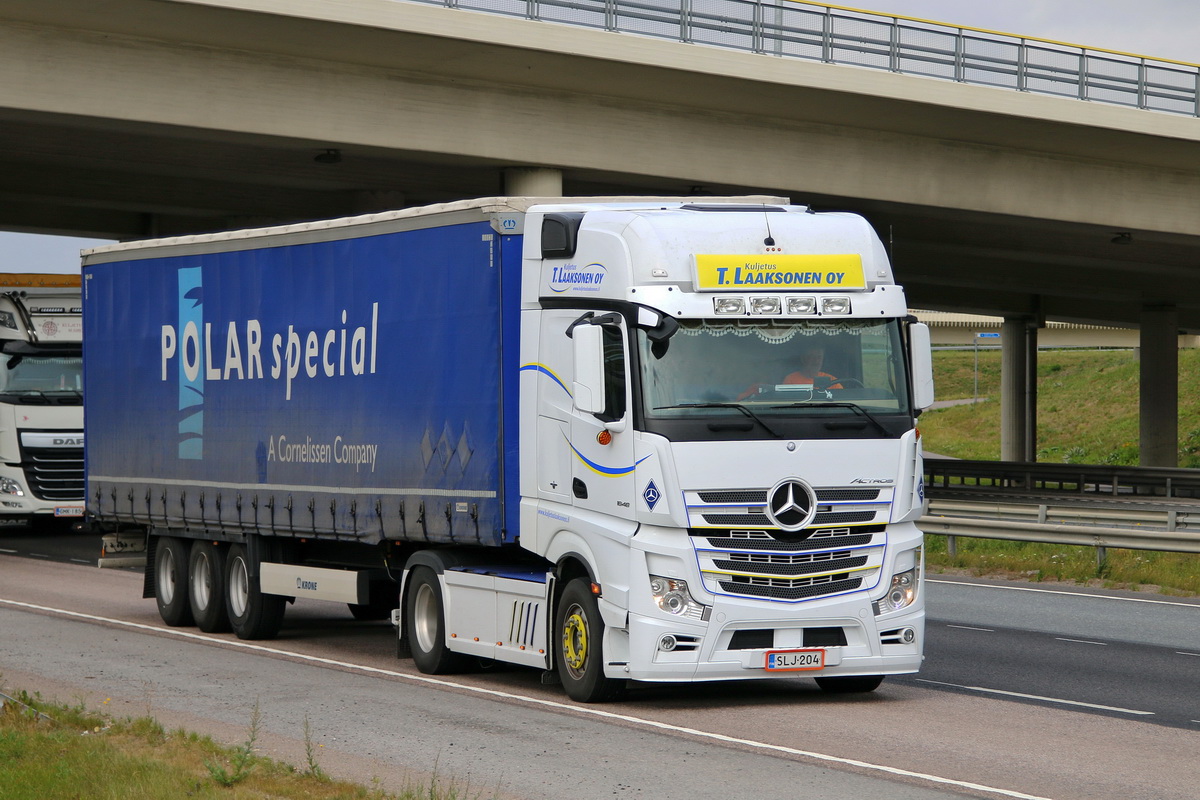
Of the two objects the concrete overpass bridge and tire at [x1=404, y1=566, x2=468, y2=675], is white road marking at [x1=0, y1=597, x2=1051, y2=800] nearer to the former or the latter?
tire at [x1=404, y1=566, x2=468, y2=675]

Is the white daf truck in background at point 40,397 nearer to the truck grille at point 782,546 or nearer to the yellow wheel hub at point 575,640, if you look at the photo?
the yellow wheel hub at point 575,640

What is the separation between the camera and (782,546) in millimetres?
11359

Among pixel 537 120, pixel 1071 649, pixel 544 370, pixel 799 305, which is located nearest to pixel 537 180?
pixel 537 120

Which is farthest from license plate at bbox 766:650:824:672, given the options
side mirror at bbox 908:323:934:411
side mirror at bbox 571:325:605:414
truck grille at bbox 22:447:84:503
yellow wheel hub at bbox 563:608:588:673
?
truck grille at bbox 22:447:84:503

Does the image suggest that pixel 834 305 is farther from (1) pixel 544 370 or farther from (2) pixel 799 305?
(1) pixel 544 370

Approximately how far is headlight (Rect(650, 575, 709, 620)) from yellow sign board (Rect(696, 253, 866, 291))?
2.05 metres

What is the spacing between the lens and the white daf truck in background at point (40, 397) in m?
28.0

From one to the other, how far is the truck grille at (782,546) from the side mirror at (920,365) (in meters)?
0.77

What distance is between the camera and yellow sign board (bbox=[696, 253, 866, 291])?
11641 millimetres

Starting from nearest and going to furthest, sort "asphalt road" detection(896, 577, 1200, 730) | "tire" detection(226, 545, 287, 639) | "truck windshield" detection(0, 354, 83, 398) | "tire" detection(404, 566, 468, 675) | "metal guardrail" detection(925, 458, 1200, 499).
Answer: "asphalt road" detection(896, 577, 1200, 730) → "tire" detection(404, 566, 468, 675) → "tire" detection(226, 545, 287, 639) → "truck windshield" detection(0, 354, 83, 398) → "metal guardrail" detection(925, 458, 1200, 499)

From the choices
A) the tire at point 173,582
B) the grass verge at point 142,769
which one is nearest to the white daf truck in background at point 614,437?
the tire at point 173,582

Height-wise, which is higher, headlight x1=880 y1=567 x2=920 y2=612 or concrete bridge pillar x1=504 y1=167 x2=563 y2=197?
concrete bridge pillar x1=504 y1=167 x2=563 y2=197

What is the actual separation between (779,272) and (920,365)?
122 centimetres

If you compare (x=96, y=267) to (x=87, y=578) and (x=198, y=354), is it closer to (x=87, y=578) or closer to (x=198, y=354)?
(x=198, y=354)
